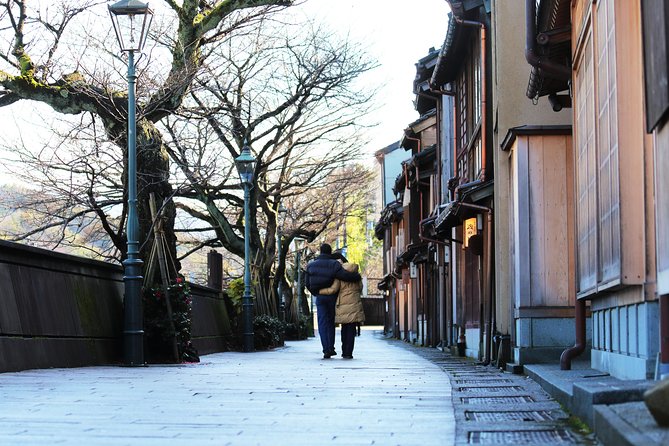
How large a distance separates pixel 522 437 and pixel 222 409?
256cm

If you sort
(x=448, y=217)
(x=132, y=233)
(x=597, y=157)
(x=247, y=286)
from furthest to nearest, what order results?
(x=247, y=286), (x=448, y=217), (x=132, y=233), (x=597, y=157)

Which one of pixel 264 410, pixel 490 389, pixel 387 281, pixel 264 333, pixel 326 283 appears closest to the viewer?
pixel 264 410

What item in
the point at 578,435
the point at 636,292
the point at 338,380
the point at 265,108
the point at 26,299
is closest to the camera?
the point at 578,435

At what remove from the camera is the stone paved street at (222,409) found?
6012 millimetres

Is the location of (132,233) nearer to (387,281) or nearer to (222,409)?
(222,409)

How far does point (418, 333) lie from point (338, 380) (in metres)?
27.0

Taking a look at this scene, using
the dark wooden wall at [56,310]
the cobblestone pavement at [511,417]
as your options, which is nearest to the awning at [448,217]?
the dark wooden wall at [56,310]

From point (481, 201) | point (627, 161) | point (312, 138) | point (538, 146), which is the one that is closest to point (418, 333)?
point (312, 138)

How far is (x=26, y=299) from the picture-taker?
39.4 feet

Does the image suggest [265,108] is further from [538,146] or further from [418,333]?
[538,146]

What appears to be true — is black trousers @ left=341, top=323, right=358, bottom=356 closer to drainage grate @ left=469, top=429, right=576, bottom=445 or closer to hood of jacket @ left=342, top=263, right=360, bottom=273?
hood of jacket @ left=342, top=263, right=360, bottom=273

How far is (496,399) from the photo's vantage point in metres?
8.62

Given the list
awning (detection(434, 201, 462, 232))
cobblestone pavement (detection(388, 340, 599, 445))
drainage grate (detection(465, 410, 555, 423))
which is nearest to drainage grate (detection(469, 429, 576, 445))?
cobblestone pavement (detection(388, 340, 599, 445))

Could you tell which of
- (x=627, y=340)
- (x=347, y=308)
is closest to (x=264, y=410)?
(x=627, y=340)
